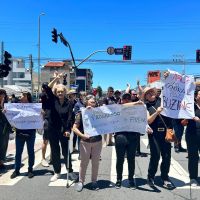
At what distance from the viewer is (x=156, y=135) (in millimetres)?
6562

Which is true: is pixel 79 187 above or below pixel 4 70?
below

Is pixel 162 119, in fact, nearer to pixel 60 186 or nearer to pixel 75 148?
pixel 60 186

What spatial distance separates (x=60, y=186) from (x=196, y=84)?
11.3 feet

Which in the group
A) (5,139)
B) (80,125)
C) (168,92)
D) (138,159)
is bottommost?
(138,159)

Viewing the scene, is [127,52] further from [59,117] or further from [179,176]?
[59,117]

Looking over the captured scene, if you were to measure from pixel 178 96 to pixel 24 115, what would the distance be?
327 centimetres

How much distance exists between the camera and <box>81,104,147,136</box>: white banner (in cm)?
655

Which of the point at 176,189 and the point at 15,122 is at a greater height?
the point at 15,122

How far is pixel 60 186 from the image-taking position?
21.9 ft

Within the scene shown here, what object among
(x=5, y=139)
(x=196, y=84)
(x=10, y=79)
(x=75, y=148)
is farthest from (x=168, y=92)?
(x=10, y=79)

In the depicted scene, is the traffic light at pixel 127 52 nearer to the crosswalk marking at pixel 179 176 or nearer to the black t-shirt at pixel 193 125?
the crosswalk marking at pixel 179 176

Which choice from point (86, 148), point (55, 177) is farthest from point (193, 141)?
point (55, 177)

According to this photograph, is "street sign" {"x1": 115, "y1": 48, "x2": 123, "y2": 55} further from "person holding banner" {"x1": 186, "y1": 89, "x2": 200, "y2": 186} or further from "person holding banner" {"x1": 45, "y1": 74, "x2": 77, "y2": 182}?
"person holding banner" {"x1": 186, "y1": 89, "x2": 200, "y2": 186}

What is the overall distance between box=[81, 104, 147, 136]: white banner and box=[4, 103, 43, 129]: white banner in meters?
1.50
